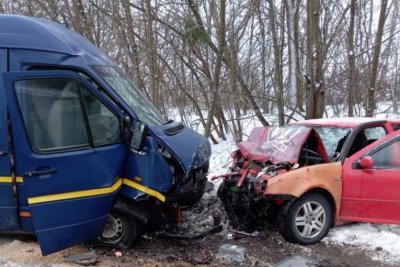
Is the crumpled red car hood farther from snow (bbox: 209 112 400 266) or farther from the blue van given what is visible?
the blue van

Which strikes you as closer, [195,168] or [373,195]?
[195,168]

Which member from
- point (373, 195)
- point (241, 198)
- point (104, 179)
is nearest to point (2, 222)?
point (104, 179)

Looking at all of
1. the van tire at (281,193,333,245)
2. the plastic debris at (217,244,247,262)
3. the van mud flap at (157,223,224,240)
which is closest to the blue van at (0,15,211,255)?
the van mud flap at (157,223,224,240)

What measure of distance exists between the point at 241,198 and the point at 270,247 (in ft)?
2.30

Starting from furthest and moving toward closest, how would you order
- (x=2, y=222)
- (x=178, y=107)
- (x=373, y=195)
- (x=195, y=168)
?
(x=178, y=107) → (x=373, y=195) → (x=195, y=168) → (x=2, y=222)

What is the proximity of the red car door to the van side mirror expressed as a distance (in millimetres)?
2629

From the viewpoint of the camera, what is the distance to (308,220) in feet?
16.1

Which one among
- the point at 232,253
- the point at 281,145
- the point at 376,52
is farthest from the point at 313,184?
the point at 376,52

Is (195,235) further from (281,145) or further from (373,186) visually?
(373,186)

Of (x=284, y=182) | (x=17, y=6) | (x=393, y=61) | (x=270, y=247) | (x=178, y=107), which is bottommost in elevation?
(x=270, y=247)

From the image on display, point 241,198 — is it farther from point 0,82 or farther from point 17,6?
point 17,6

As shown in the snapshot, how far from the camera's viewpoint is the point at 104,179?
4.24 meters

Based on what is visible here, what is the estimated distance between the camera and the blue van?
159 inches

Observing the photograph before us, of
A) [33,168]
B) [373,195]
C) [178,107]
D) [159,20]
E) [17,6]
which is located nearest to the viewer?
[33,168]
